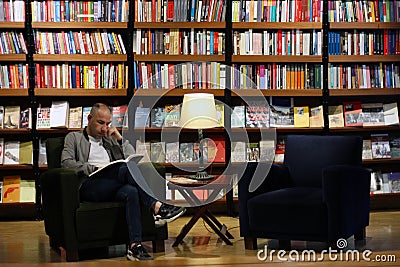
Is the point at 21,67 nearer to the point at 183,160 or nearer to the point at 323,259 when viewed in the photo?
the point at 183,160

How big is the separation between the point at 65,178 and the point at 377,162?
10.7 ft

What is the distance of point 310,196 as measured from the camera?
5.01 meters

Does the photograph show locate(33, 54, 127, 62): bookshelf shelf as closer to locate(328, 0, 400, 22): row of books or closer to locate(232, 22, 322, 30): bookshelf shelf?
locate(232, 22, 322, 30): bookshelf shelf

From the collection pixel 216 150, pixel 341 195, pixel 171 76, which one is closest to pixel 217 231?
pixel 341 195

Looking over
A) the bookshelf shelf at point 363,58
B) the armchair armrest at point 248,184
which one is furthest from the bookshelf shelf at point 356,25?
the armchair armrest at point 248,184

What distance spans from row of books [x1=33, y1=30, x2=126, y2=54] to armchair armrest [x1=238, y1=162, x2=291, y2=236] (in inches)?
78.9

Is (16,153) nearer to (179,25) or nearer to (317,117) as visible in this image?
(179,25)

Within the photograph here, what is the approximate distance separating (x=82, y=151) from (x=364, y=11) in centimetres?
306

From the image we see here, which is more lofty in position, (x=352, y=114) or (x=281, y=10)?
(x=281, y=10)

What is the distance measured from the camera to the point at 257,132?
6.98 m

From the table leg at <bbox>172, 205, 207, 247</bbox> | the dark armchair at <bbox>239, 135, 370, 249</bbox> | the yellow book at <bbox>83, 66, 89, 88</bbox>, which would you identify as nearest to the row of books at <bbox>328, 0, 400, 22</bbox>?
the dark armchair at <bbox>239, 135, 370, 249</bbox>

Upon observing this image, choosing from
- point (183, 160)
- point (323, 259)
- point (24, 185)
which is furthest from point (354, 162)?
point (323, 259)

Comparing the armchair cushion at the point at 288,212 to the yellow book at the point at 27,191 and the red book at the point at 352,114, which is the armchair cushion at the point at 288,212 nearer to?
the red book at the point at 352,114

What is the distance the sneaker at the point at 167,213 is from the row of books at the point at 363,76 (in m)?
2.10
